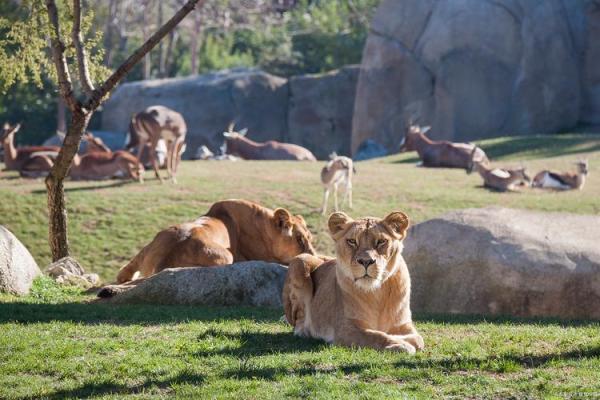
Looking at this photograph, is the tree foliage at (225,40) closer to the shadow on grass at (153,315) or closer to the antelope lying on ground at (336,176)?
the antelope lying on ground at (336,176)

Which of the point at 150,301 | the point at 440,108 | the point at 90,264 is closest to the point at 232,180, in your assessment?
the point at 90,264

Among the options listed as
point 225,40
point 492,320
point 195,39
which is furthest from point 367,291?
point 225,40

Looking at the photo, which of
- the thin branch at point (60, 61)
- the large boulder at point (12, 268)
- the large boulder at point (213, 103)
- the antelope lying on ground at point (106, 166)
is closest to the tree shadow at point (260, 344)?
the large boulder at point (12, 268)

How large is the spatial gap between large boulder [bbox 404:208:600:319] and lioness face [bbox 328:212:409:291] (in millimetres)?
3891

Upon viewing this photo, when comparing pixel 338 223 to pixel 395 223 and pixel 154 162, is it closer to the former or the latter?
pixel 395 223

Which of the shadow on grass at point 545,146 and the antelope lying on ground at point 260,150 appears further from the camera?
the antelope lying on ground at point 260,150

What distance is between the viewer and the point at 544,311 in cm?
1182

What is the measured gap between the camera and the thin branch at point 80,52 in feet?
46.5

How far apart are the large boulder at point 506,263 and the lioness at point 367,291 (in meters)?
3.51

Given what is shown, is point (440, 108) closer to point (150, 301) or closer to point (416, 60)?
point (416, 60)

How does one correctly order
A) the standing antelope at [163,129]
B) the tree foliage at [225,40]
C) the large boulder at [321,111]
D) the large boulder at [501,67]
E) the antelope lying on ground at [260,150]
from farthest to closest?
the tree foliage at [225,40] → the large boulder at [321,111] → the large boulder at [501,67] → the antelope lying on ground at [260,150] → the standing antelope at [163,129]

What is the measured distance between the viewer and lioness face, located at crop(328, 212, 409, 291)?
8148 mm

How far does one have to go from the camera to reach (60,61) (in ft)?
47.1

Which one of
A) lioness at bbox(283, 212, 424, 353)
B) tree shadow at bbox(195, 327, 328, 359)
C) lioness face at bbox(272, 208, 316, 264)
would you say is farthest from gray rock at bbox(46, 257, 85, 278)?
lioness at bbox(283, 212, 424, 353)
